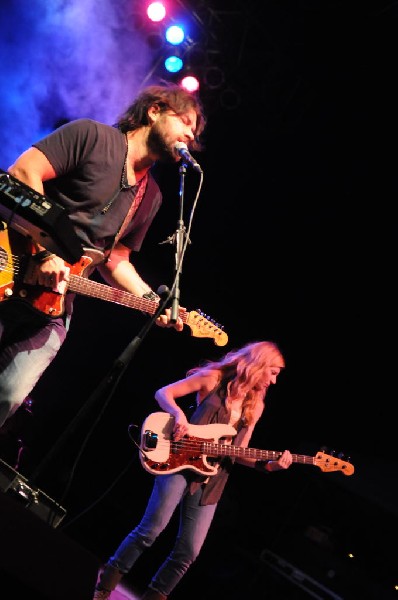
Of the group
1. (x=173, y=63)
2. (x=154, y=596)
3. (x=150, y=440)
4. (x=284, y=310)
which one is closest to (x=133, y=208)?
(x=150, y=440)

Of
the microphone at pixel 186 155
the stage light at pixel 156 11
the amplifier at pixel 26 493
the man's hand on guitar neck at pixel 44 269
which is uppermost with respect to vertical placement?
the stage light at pixel 156 11

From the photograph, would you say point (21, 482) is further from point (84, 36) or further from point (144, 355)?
point (84, 36)

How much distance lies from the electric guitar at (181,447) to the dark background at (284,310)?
6.32 feet

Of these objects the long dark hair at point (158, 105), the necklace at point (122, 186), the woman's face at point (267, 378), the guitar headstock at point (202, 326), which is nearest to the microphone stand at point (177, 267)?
the necklace at point (122, 186)

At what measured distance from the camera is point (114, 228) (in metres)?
3.18

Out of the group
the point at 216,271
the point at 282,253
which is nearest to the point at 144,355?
the point at 216,271

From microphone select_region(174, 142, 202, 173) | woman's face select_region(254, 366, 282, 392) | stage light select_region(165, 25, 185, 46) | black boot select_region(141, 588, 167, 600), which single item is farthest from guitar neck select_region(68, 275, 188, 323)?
stage light select_region(165, 25, 185, 46)

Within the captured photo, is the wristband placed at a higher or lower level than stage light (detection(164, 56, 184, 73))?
lower

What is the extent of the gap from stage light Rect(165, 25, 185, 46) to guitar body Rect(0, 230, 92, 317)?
4768 mm

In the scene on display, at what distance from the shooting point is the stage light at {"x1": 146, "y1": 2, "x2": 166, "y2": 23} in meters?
6.03

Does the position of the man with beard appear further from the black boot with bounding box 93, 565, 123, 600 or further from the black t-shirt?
the black boot with bounding box 93, 565, 123, 600

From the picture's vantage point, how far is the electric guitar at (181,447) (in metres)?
3.97

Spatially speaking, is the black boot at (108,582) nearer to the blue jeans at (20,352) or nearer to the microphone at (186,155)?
the blue jeans at (20,352)

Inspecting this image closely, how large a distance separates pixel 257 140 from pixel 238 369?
392 cm
